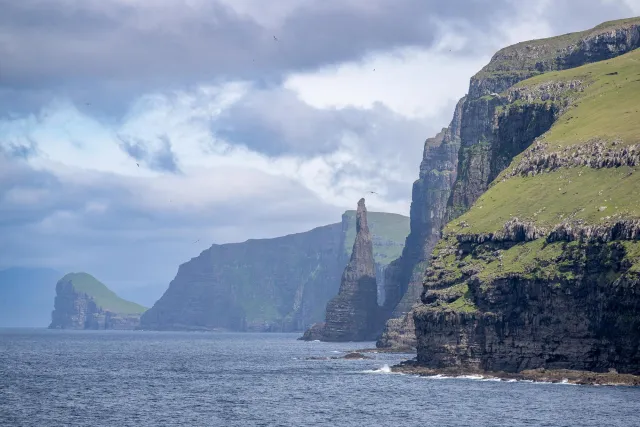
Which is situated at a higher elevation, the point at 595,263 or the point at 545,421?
the point at 595,263

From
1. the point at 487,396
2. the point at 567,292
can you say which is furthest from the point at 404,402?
the point at 567,292

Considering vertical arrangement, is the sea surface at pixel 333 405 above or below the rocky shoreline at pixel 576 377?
below

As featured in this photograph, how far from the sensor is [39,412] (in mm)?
159375

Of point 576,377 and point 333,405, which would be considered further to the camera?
point 576,377

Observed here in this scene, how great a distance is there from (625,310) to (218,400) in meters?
62.2

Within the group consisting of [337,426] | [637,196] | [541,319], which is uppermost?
[637,196]

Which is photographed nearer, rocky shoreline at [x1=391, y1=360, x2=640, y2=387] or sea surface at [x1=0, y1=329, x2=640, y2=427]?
sea surface at [x1=0, y1=329, x2=640, y2=427]

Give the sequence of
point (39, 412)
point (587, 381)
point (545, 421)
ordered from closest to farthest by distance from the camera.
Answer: point (545, 421), point (39, 412), point (587, 381)

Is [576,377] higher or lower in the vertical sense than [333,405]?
higher

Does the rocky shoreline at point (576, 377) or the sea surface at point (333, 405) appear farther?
the rocky shoreline at point (576, 377)

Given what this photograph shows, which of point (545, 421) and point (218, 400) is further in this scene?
point (218, 400)

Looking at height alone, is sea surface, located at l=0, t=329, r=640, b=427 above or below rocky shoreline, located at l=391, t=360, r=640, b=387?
below

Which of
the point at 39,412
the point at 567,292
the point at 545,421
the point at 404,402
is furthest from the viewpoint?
the point at 567,292

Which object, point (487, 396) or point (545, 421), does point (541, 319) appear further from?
point (545, 421)
